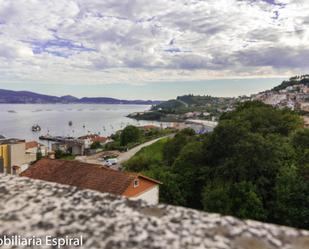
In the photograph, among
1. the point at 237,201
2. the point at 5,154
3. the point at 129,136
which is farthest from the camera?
the point at 129,136

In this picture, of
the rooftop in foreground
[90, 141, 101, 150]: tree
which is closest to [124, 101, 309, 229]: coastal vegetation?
the rooftop in foreground

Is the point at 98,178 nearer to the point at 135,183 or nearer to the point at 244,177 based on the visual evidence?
the point at 135,183

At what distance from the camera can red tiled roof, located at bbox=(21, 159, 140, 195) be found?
549 inches

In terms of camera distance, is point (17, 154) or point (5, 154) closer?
point (5, 154)

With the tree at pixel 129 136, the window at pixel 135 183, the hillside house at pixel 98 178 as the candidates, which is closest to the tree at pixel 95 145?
the tree at pixel 129 136

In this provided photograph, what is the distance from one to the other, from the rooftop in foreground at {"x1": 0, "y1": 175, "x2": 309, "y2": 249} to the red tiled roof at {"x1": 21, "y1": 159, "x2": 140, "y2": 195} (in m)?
12.0

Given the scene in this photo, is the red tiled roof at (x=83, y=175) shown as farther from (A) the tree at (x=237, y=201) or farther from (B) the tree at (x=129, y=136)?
(B) the tree at (x=129, y=136)

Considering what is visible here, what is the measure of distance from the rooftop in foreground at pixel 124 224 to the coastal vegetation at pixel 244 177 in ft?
42.5

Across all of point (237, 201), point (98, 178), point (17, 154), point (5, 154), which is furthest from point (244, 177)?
point (17, 154)

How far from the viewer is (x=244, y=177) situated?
54.9ft

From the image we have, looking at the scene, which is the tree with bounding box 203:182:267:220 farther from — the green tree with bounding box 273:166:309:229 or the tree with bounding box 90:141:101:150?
the tree with bounding box 90:141:101:150

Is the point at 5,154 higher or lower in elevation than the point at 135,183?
lower

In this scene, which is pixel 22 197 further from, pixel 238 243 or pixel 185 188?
pixel 185 188

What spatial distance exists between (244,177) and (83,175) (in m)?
8.21
